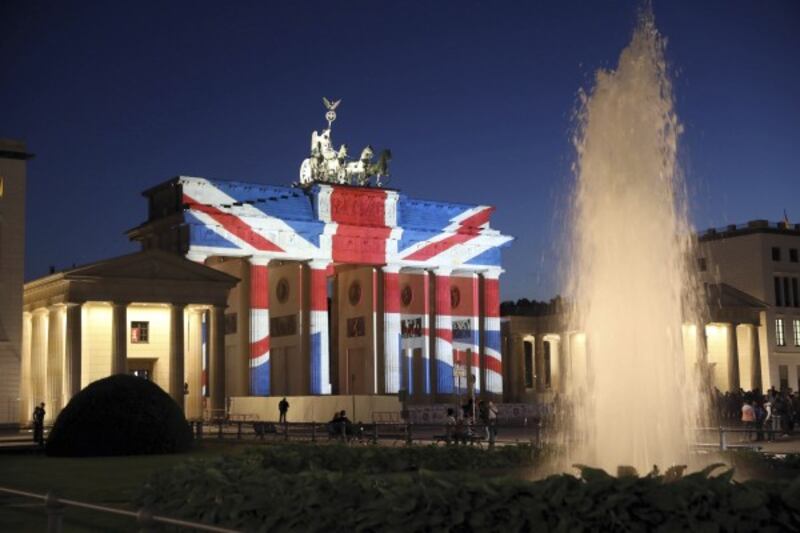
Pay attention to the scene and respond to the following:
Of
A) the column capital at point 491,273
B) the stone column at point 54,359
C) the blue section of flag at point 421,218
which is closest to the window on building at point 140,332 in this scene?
the stone column at point 54,359

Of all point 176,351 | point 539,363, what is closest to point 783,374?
point 539,363

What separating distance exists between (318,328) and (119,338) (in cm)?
1814

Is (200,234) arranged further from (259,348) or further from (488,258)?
(488,258)

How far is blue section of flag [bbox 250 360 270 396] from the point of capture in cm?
7200

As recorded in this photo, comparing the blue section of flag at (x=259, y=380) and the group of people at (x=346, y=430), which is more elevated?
the blue section of flag at (x=259, y=380)

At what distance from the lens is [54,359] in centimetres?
6238

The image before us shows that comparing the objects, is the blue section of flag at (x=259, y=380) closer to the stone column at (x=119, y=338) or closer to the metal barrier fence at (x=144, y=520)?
the stone column at (x=119, y=338)

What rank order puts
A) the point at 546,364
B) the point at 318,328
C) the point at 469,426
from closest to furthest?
the point at 469,426
the point at 318,328
the point at 546,364

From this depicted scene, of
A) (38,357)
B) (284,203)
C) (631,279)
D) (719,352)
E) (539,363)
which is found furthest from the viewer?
(539,363)

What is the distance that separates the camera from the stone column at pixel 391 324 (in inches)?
3076

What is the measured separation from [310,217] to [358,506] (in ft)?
205

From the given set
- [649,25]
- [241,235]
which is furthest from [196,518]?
[241,235]

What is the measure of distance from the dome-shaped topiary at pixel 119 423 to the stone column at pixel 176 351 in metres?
28.1

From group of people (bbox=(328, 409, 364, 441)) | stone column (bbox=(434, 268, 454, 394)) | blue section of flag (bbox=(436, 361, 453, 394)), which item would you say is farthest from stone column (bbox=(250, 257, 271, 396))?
group of people (bbox=(328, 409, 364, 441))
